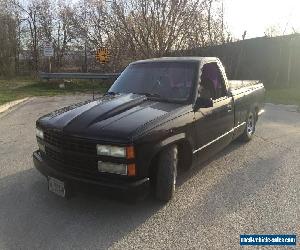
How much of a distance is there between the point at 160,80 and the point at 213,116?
919 mm

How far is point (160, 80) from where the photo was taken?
5.16m

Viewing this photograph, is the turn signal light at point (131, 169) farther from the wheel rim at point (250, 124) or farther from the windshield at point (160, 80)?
the wheel rim at point (250, 124)

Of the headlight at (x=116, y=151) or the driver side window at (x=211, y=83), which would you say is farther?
the driver side window at (x=211, y=83)

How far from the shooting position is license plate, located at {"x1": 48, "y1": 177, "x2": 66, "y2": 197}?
156 inches

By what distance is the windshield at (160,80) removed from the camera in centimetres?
492

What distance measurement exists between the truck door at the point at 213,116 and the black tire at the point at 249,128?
1.19m

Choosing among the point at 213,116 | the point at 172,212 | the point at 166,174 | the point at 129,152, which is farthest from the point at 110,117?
the point at 213,116

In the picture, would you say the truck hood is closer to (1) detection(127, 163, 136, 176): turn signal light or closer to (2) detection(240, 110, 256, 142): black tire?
(1) detection(127, 163, 136, 176): turn signal light

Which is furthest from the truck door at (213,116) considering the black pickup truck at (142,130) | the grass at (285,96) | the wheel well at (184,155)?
the grass at (285,96)

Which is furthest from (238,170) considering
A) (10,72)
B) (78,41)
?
(10,72)

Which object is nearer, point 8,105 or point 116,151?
point 116,151

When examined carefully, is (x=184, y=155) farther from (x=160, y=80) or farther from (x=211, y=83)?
(x=211, y=83)

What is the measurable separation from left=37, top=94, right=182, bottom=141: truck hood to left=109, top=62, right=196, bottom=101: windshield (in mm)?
264

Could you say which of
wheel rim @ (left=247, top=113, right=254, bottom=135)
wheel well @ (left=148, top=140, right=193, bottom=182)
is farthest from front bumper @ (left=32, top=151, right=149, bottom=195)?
wheel rim @ (left=247, top=113, right=254, bottom=135)
